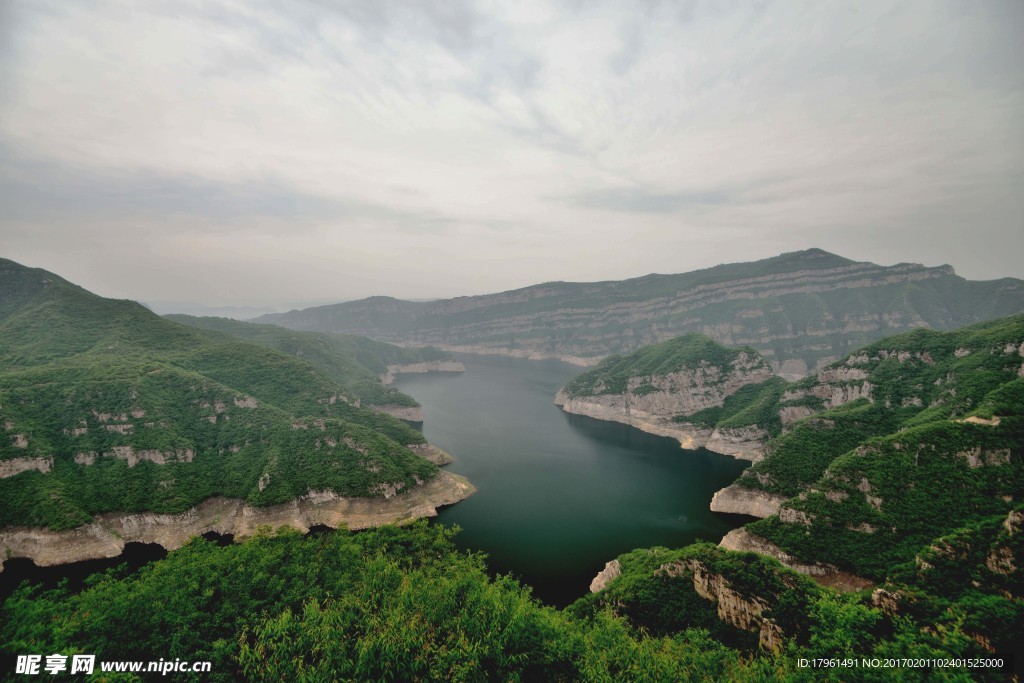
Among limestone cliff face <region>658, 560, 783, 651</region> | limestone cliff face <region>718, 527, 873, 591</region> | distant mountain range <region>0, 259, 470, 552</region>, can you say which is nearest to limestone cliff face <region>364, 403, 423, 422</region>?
distant mountain range <region>0, 259, 470, 552</region>

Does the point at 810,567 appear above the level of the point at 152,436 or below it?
below

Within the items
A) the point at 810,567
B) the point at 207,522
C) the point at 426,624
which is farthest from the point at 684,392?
the point at 426,624

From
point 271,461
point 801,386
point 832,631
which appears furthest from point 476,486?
point 801,386

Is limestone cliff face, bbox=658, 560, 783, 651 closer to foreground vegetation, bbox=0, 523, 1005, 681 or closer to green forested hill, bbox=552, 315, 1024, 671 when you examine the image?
foreground vegetation, bbox=0, 523, 1005, 681

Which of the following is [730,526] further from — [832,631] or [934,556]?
[832,631]

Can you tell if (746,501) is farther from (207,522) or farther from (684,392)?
(207,522)

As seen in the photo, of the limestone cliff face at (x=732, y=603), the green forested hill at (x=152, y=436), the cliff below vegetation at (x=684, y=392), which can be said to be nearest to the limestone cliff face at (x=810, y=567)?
the limestone cliff face at (x=732, y=603)
